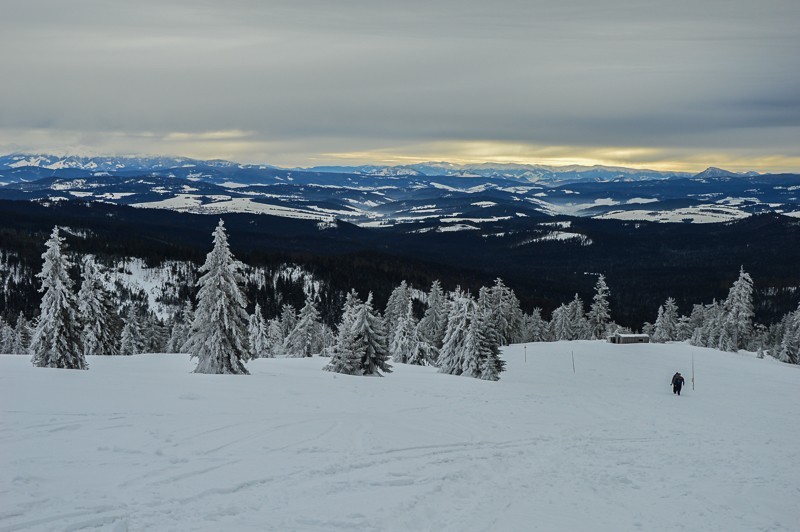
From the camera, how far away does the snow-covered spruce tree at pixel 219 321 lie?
30422 millimetres

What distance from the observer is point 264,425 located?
16562 mm

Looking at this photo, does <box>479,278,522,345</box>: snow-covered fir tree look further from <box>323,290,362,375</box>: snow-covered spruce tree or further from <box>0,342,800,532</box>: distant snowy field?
<box>0,342,800,532</box>: distant snowy field

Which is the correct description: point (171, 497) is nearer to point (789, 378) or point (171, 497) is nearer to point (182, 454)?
point (182, 454)

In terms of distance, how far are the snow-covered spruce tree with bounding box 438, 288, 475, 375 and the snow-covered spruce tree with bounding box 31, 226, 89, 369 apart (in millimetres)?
24549

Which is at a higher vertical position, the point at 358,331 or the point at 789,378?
the point at 358,331

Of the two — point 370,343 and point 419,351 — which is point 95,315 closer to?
point 370,343

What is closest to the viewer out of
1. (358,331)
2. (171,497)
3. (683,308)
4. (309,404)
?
(171,497)

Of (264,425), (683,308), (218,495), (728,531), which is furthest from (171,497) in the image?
(683,308)

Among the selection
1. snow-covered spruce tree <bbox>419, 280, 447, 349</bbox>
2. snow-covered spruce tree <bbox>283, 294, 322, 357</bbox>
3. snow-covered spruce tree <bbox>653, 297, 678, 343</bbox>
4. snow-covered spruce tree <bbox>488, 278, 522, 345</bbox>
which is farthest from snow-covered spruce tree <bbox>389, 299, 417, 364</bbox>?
snow-covered spruce tree <bbox>653, 297, 678, 343</bbox>

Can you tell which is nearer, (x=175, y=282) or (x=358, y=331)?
(x=358, y=331)

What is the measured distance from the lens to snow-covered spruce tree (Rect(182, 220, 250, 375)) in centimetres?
3042

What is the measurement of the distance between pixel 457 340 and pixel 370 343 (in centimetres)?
880

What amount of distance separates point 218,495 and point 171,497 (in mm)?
903

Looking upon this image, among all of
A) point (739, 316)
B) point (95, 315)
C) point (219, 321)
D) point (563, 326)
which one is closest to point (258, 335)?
point (95, 315)
